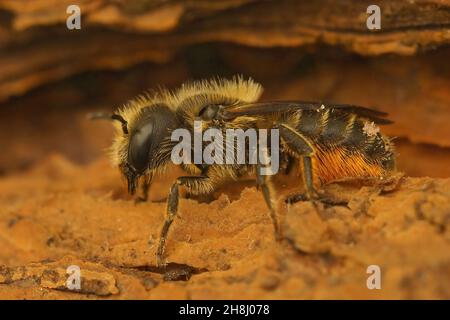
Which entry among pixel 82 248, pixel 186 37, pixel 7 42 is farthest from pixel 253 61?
pixel 82 248

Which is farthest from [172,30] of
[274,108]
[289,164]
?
[289,164]

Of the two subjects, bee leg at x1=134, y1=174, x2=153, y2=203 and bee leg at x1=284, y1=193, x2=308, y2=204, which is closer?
bee leg at x1=284, y1=193, x2=308, y2=204

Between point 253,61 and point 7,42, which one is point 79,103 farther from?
point 253,61

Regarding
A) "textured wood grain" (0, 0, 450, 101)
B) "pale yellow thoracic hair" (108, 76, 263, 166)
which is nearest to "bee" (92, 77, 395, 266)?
"pale yellow thoracic hair" (108, 76, 263, 166)

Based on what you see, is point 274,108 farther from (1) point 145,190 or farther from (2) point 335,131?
(1) point 145,190

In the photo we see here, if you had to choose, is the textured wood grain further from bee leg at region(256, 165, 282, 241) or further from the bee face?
bee leg at region(256, 165, 282, 241)

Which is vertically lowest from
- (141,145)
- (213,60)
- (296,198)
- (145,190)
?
(296,198)
